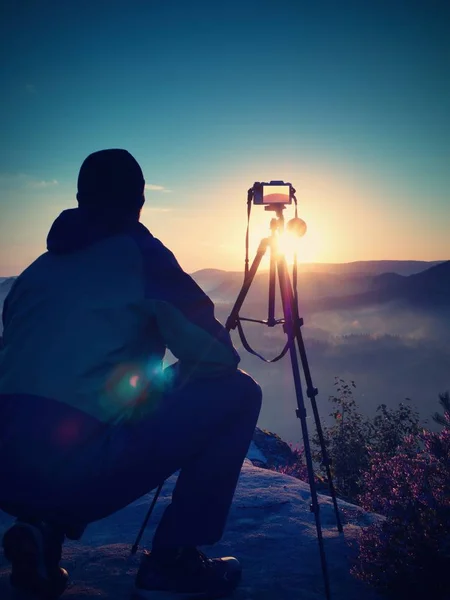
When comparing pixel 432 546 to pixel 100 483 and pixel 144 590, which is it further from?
pixel 100 483

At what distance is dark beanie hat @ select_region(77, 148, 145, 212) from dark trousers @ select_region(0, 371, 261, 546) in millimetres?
1068

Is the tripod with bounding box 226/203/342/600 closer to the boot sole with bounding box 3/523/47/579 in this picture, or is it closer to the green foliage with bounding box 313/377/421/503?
the boot sole with bounding box 3/523/47/579

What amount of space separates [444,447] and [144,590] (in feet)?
7.26

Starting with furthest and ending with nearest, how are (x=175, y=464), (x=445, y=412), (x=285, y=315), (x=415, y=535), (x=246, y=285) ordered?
1. (x=445, y=412)
2. (x=246, y=285)
3. (x=285, y=315)
4. (x=415, y=535)
5. (x=175, y=464)

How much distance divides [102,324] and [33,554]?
1.14 m

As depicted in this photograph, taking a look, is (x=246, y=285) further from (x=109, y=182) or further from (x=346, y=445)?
(x=346, y=445)

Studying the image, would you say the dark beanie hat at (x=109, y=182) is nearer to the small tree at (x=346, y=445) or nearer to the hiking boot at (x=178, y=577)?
the hiking boot at (x=178, y=577)

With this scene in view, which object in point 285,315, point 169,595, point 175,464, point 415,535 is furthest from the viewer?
point 285,315

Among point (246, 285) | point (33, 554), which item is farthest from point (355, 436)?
point (33, 554)

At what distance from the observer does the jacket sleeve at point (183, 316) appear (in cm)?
201

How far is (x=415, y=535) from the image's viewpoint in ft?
8.57

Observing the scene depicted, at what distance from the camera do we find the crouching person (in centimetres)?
192

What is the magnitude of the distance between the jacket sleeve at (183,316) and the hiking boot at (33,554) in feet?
3.34

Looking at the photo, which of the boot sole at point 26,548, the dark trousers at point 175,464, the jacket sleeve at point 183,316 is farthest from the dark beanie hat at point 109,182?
the boot sole at point 26,548
